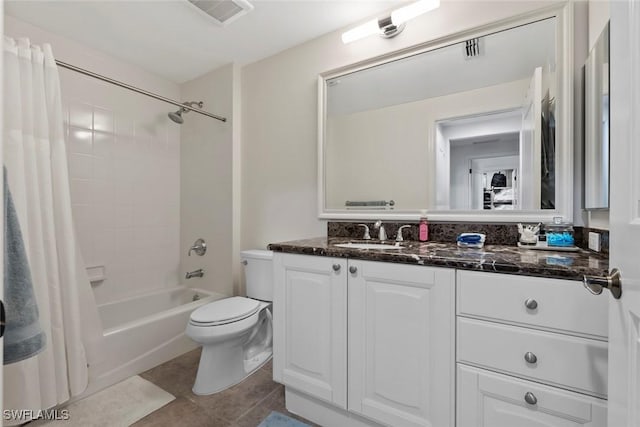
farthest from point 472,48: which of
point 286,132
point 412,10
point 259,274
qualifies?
point 259,274

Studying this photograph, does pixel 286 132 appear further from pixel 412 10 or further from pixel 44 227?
pixel 44 227

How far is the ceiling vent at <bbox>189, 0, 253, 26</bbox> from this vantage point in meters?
1.68

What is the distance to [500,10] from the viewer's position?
4.82ft

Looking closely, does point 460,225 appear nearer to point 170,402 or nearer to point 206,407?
point 206,407

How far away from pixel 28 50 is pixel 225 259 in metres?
1.67

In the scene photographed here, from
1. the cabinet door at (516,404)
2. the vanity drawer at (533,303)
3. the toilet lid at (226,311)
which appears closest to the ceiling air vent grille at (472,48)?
the vanity drawer at (533,303)

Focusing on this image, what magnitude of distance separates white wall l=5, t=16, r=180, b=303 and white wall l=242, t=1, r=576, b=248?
815mm

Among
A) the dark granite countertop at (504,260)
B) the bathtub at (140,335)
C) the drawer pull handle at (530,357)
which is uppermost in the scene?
the dark granite countertop at (504,260)

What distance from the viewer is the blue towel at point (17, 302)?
841 millimetres

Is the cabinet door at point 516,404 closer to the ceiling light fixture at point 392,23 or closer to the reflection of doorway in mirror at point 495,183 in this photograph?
the reflection of doorway in mirror at point 495,183

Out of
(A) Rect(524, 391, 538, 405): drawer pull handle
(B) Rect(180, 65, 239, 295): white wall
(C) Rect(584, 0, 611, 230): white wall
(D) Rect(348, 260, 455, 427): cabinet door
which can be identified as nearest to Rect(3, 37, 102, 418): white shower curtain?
(B) Rect(180, 65, 239, 295): white wall

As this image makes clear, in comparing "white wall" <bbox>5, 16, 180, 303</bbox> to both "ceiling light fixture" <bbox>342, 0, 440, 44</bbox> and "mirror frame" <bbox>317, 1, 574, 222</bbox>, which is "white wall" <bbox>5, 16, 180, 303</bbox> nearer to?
"ceiling light fixture" <bbox>342, 0, 440, 44</bbox>

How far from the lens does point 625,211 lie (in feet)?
1.85

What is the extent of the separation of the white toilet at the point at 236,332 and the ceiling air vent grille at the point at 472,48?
1.69 m
